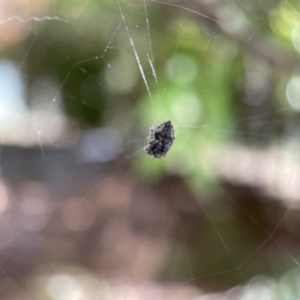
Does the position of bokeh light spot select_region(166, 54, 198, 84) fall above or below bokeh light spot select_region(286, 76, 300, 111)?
below

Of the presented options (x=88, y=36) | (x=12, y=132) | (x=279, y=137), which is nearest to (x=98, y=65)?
(x=88, y=36)

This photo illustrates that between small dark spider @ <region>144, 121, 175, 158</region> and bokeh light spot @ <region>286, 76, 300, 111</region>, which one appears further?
bokeh light spot @ <region>286, 76, 300, 111</region>

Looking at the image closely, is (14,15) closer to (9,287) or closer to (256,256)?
(9,287)

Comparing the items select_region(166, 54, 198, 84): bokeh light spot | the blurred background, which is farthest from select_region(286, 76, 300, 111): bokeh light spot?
select_region(166, 54, 198, 84): bokeh light spot

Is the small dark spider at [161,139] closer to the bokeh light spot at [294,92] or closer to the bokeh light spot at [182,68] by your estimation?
the bokeh light spot at [182,68]

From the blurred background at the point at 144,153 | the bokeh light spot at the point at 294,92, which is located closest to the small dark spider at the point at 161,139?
the blurred background at the point at 144,153

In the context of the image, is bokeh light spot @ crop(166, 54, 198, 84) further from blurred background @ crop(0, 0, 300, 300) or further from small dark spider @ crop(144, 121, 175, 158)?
small dark spider @ crop(144, 121, 175, 158)

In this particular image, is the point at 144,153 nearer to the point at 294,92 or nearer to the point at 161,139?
the point at 161,139

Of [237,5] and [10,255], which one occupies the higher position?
[237,5]
